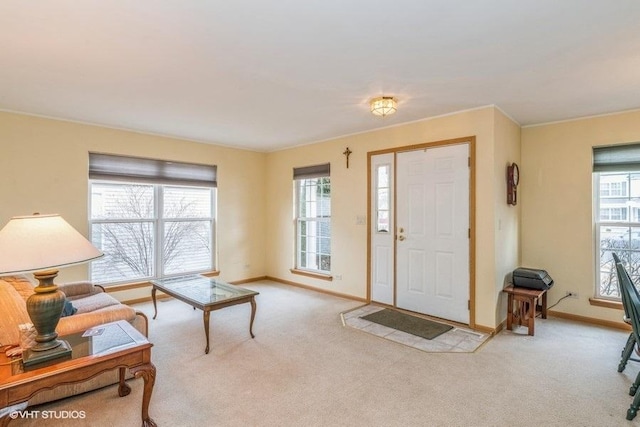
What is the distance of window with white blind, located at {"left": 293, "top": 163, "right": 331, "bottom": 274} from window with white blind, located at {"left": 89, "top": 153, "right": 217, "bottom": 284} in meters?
1.43

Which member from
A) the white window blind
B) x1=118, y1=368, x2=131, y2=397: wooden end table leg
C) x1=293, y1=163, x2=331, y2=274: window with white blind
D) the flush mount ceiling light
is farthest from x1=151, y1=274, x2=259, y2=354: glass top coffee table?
the flush mount ceiling light

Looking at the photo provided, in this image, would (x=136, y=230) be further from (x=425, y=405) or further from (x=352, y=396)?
(x=425, y=405)

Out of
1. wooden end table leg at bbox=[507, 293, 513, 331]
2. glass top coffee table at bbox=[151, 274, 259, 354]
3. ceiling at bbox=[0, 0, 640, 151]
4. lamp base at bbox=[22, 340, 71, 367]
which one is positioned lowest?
wooden end table leg at bbox=[507, 293, 513, 331]

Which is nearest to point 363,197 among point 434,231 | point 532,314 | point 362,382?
point 434,231

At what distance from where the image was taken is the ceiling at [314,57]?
6.03 ft

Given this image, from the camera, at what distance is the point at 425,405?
2.21 m

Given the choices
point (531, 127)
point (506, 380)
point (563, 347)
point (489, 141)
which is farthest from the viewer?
point (531, 127)

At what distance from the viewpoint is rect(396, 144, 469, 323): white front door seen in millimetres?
3697

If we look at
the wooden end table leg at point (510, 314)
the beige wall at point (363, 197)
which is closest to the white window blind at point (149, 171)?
the beige wall at point (363, 197)

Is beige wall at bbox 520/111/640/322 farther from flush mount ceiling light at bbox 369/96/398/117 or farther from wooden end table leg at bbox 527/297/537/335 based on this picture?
flush mount ceiling light at bbox 369/96/398/117

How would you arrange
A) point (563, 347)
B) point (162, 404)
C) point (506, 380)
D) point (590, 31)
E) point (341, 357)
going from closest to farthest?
point (590, 31)
point (162, 404)
point (506, 380)
point (341, 357)
point (563, 347)

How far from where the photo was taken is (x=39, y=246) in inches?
63.9

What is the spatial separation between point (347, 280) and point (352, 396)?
8.43 ft

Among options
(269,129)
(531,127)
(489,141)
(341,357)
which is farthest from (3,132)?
(531,127)
